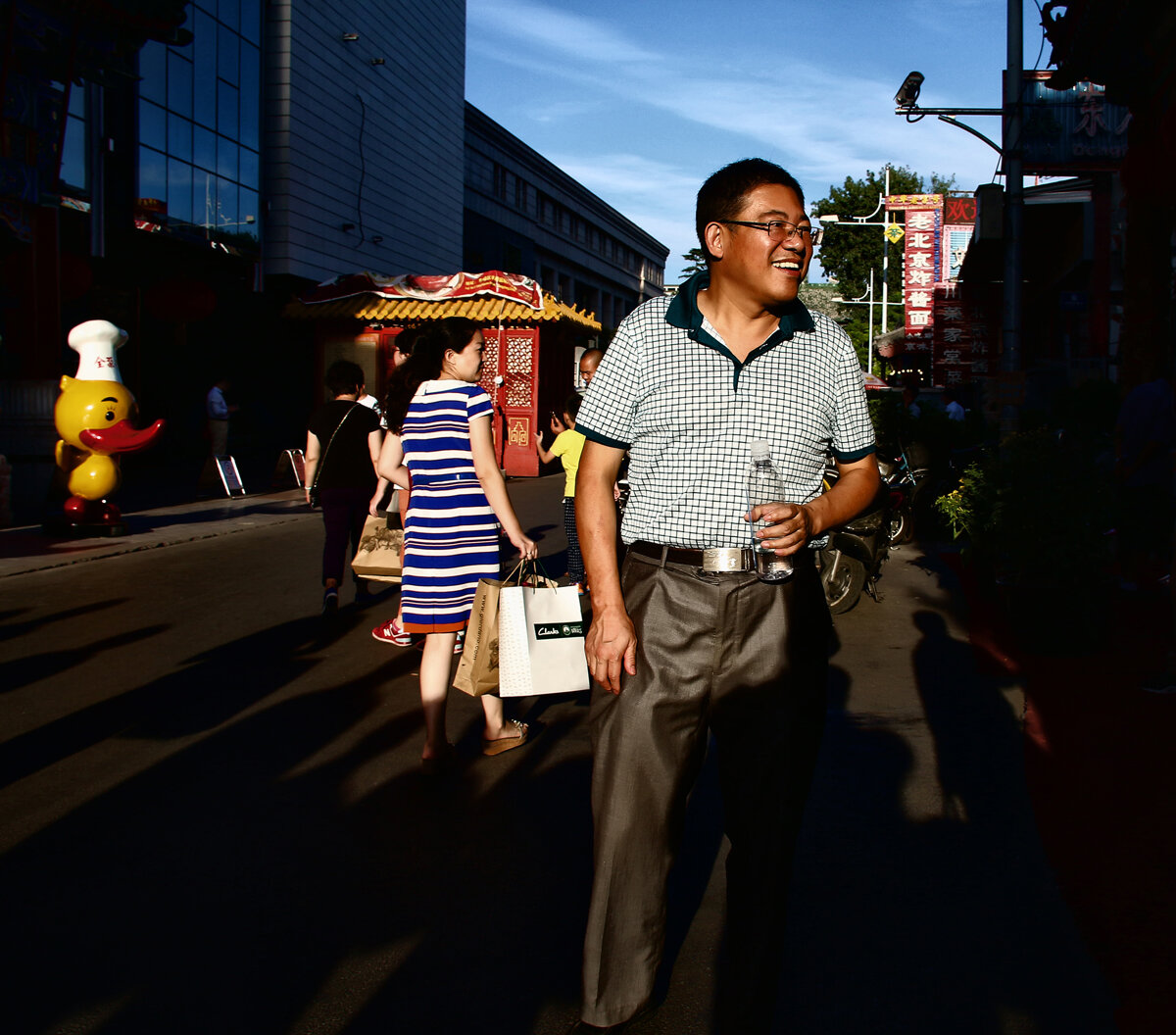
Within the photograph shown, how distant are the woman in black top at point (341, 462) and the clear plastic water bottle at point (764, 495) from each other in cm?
551

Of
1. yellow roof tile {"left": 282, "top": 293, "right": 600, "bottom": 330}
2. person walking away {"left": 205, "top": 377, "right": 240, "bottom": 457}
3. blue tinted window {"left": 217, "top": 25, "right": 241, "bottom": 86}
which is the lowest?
person walking away {"left": 205, "top": 377, "right": 240, "bottom": 457}

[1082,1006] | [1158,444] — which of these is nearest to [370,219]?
[1158,444]

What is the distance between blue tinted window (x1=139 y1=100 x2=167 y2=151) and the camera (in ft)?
65.7

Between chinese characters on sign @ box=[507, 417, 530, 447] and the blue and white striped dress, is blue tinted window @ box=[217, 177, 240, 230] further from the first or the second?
the blue and white striped dress

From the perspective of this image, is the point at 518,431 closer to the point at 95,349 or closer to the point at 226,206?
the point at 226,206

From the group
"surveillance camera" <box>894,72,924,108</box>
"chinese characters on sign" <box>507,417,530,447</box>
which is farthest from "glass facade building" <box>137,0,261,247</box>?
"surveillance camera" <box>894,72,924,108</box>

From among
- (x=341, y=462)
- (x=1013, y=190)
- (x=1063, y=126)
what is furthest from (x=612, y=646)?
(x=1063, y=126)

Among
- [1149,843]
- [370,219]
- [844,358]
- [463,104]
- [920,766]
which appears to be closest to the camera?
[844,358]

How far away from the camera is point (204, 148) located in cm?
2175

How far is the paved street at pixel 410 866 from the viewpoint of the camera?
9.61ft

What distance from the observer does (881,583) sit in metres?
10.3

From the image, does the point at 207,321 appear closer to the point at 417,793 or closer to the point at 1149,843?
the point at 417,793

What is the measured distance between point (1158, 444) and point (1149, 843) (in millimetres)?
5191

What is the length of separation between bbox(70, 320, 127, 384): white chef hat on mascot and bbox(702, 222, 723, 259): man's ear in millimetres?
10851
